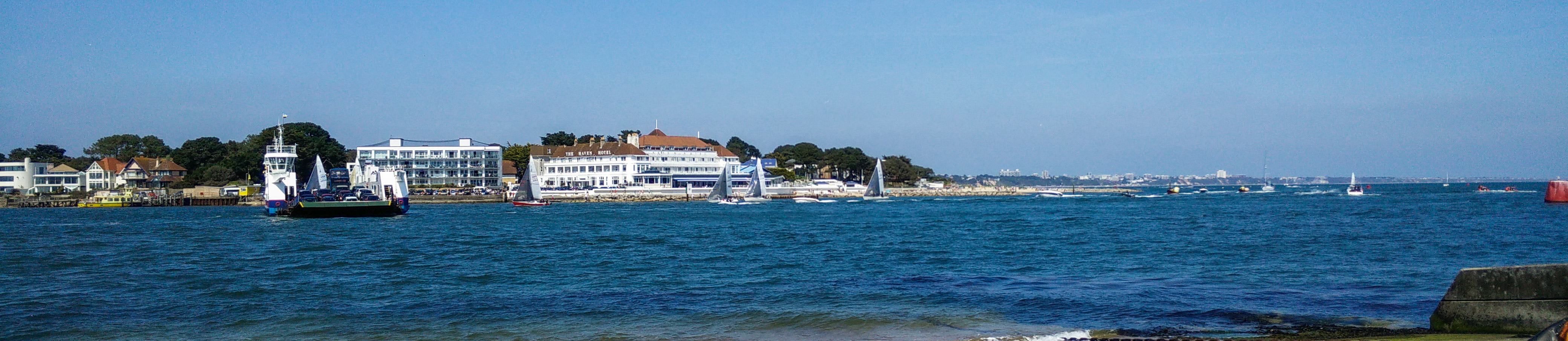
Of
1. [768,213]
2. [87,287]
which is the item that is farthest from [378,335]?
[768,213]

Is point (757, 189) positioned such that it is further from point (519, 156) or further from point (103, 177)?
point (103, 177)

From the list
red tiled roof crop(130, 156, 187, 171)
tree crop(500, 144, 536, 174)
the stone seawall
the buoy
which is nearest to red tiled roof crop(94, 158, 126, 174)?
red tiled roof crop(130, 156, 187, 171)

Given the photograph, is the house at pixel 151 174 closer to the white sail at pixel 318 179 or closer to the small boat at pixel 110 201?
the small boat at pixel 110 201

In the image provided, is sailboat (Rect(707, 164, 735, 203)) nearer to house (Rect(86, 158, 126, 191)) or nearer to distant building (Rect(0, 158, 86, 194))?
house (Rect(86, 158, 126, 191))

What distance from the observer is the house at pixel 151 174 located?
298 feet

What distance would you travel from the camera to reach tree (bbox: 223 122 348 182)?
300 ft

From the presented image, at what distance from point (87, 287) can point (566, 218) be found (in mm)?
30336

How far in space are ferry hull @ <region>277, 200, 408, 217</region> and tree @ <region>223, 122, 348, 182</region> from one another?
138 ft

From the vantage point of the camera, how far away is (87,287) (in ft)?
57.1

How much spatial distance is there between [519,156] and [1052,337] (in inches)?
4114

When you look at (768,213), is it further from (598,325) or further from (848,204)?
(598,325)

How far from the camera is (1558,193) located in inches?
2324

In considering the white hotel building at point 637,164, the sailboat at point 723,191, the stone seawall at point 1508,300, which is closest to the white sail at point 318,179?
the sailboat at point 723,191

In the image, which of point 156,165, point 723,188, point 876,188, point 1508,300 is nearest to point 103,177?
point 156,165
